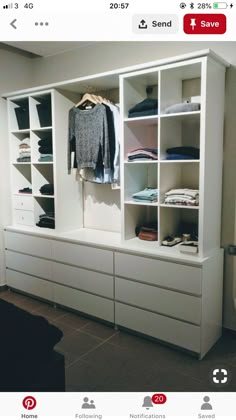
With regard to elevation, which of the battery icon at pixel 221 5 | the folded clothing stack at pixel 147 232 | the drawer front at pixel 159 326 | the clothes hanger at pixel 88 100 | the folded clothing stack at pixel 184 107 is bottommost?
the drawer front at pixel 159 326

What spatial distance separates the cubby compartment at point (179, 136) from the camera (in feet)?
7.32

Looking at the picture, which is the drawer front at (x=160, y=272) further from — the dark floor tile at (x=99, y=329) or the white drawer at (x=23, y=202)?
the white drawer at (x=23, y=202)

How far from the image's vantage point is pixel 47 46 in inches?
122

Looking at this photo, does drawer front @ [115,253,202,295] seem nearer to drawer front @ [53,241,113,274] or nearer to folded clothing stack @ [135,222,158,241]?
drawer front @ [53,241,113,274]

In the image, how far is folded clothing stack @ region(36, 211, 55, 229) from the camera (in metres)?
3.09

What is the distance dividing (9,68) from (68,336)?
2688 millimetres

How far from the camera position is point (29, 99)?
3.08 metres

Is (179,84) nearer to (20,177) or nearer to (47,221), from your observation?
(47,221)

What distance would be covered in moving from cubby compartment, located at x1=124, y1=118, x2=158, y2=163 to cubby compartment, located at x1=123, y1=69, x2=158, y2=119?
7 centimetres

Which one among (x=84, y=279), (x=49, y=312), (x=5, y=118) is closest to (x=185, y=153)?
(x=84, y=279)
